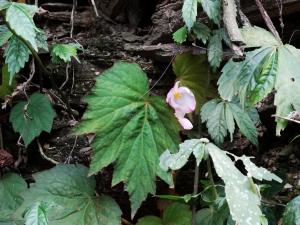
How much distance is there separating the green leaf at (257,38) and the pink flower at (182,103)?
239 millimetres

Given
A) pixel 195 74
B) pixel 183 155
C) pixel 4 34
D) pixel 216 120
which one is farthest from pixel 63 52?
pixel 183 155

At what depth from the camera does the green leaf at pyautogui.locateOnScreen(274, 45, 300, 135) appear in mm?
1151

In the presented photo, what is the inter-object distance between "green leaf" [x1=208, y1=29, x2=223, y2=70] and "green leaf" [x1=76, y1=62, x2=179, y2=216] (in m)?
0.20

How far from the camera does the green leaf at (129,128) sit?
1.31 meters

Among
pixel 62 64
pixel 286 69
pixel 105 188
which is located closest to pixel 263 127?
pixel 286 69

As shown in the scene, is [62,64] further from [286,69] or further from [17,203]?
[286,69]

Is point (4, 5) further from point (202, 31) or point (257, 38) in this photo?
point (257, 38)

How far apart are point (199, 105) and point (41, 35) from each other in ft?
1.83

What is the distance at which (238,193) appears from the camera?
96cm

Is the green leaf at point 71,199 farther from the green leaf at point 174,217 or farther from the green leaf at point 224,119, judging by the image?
the green leaf at point 224,119

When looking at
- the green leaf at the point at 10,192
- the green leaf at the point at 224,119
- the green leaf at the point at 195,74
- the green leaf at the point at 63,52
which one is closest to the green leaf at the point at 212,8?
the green leaf at the point at 195,74

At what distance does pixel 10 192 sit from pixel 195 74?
749 mm

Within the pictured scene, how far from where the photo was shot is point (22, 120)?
1.56 metres

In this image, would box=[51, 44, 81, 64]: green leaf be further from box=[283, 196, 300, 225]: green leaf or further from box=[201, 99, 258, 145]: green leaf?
box=[283, 196, 300, 225]: green leaf
